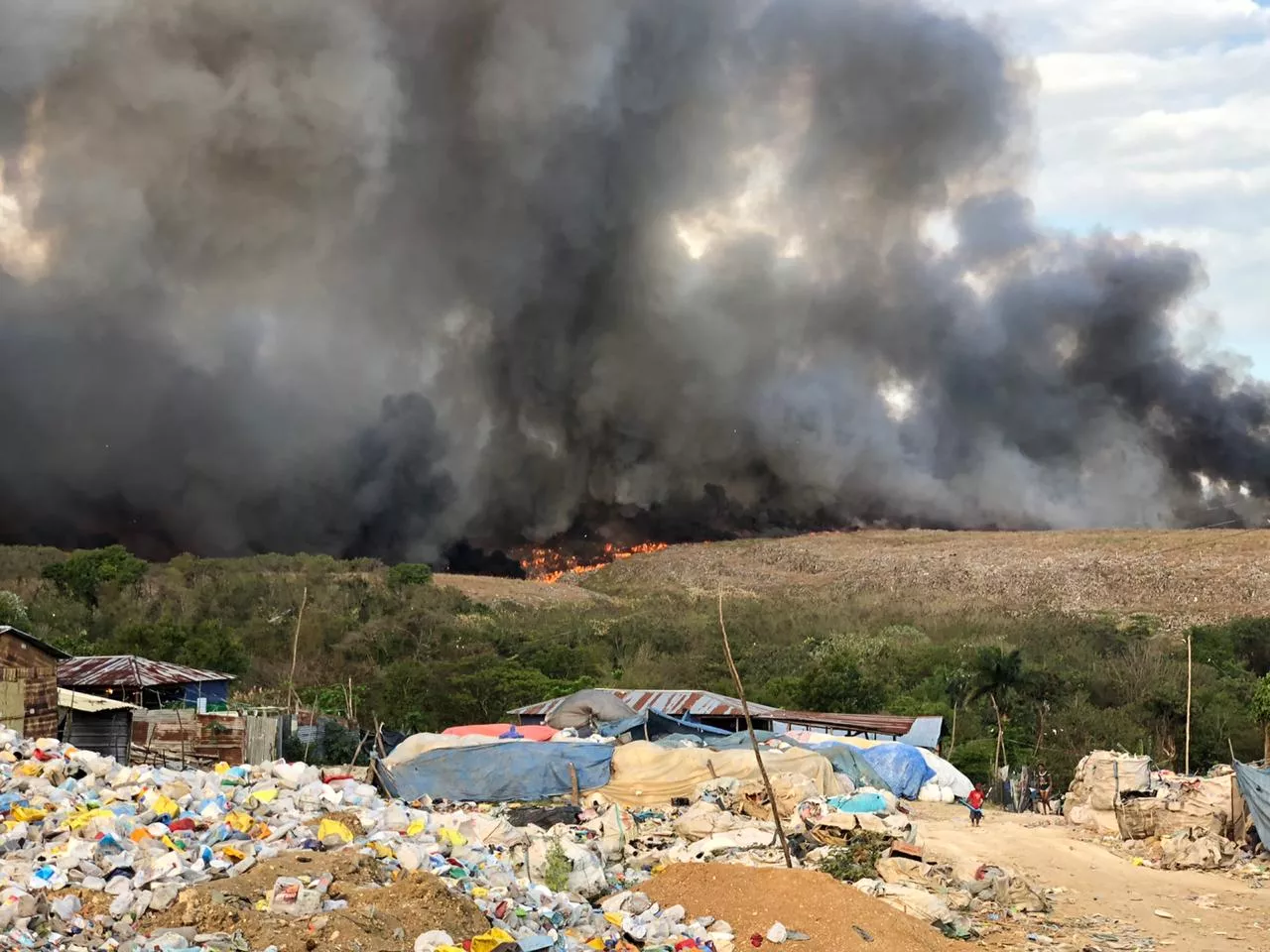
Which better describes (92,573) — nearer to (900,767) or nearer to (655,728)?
(655,728)

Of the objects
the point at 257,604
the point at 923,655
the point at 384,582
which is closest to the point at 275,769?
the point at 923,655

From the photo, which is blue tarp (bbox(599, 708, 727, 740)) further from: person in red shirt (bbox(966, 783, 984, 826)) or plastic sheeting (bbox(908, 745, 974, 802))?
person in red shirt (bbox(966, 783, 984, 826))

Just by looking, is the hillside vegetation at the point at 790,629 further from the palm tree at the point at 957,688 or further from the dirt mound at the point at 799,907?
the dirt mound at the point at 799,907

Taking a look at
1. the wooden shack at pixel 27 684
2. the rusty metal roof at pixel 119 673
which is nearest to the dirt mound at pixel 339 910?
the wooden shack at pixel 27 684

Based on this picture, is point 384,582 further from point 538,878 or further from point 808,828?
point 538,878

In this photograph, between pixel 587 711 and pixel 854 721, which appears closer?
pixel 587 711

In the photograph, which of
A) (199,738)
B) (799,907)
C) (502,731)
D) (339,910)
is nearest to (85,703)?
(199,738)
